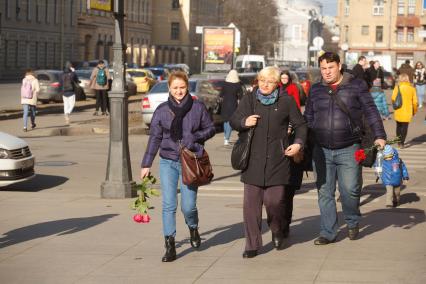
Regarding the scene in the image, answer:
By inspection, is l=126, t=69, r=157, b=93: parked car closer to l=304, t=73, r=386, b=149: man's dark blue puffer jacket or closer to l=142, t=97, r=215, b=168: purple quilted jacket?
l=304, t=73, r=386, b=149: man's dark blue puffer jacket

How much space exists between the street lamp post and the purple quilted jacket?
461 centimetres

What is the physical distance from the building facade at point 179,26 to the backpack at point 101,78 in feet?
280

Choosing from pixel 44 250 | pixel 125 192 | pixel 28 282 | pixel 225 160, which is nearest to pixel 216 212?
pixel 125 192

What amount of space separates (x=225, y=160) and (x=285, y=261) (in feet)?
37.7

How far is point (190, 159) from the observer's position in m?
8.82

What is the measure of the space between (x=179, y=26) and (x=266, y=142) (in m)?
116

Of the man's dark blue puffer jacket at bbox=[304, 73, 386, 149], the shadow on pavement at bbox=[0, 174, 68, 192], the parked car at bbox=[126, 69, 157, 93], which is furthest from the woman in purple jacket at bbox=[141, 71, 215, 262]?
the parked car at bbox=[126, 69, 157, 93]

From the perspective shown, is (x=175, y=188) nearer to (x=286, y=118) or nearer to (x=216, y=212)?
(x=286, y=118)

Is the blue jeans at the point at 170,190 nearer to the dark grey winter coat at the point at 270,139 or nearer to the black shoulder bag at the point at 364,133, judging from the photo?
the dark grey winter coat at the point at 270,139

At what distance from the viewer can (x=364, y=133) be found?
959 cm

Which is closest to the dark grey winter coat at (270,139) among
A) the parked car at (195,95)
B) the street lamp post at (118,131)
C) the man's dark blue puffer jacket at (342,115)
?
the man's dark blue puffer jacket at (342,115)

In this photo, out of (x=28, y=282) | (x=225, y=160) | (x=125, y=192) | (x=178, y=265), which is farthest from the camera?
(x=225, y=160)

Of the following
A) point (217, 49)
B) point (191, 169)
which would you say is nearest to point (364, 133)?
point (191, 169)

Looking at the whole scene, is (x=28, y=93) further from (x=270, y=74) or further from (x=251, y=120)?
(x=251, y=120)
